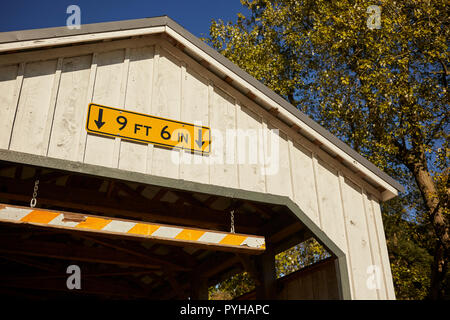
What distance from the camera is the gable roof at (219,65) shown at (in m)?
6.94

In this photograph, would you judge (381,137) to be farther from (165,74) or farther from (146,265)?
(165,74)

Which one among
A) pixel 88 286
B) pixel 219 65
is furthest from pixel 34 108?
pixel 88 286

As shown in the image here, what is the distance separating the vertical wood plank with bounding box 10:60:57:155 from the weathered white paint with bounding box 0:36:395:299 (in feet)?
0.04

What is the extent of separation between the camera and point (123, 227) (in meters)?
6.49

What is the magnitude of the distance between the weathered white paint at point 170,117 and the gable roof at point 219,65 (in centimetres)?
19

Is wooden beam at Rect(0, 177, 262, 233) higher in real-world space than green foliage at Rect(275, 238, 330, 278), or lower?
lower

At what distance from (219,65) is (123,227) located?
343 cm

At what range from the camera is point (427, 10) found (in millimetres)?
17125

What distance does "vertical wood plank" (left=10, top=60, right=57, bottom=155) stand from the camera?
6.19 metres

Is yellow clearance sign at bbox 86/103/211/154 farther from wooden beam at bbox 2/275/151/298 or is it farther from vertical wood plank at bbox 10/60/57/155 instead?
wooden beam at bbox 2/275/151/298

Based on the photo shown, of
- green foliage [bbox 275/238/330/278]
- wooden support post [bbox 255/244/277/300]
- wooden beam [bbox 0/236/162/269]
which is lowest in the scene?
wooden support post [bbox 255/244/277/300]

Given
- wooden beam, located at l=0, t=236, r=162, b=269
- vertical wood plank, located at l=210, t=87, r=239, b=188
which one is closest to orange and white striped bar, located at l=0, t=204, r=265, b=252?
vertical wood plank, located at l=210, t=87, r=239, b=188

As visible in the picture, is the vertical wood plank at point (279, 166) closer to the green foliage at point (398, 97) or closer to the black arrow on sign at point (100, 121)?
the black arrow on sign at point (100, 121)

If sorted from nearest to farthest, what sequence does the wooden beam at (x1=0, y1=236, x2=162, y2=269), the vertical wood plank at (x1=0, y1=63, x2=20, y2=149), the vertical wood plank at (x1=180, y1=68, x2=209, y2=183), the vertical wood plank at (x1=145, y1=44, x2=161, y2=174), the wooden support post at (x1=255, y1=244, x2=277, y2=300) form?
the vertical wood plank at (x1=0, y1=63, x2=20, y2=149) → the vertical wood plank at (x1=145, y1=44, x2=161, y2=174) → the vertical wood plank at (x1=180, y1=68, x2=209, y2=183) → the wooden support post at (x1=255, y1=244, x2=277, y2=300) → the wooden beam at (x1=0, y1=236, x2=162, y2=269)
